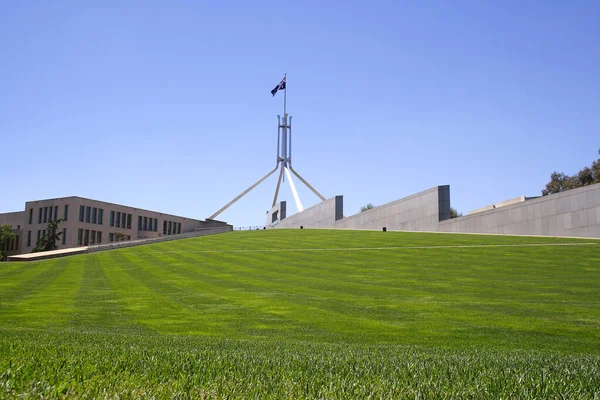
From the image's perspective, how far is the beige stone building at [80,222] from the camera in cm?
8012

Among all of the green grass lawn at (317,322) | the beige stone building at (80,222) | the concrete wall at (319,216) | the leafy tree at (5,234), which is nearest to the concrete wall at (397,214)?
the concrete wall at (319,216)

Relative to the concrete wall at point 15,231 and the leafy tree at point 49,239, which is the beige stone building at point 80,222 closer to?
the concrete wall at point 15,231

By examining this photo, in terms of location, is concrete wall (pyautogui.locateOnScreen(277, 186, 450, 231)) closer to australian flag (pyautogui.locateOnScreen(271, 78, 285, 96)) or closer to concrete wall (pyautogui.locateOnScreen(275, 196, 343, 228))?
concrete wall (pyautogui.locateOnScreen(275, 196, 343, 228))

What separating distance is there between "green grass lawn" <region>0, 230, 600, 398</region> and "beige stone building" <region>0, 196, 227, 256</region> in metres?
47.3

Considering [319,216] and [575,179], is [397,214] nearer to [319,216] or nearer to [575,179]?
[319,216]

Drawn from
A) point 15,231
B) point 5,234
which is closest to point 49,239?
point 5,234

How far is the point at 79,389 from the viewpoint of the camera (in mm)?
3715

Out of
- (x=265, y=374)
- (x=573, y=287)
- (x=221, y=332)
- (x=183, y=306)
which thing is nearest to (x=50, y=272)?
(x=183, y=306)

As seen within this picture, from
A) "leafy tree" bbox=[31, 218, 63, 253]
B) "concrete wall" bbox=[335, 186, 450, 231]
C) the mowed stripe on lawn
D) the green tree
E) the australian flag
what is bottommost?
the mowed stripe on lawn

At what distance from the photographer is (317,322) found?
1341cm

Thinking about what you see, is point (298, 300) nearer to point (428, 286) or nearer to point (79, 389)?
point (428, 286)

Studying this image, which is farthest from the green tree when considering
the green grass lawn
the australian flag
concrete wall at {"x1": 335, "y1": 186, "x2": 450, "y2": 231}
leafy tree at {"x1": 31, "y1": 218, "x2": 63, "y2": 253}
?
leafy tree at {"x1": 31, "y1": 218, "x2": 63, "y2": 253}

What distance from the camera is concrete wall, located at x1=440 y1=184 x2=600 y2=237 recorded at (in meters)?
33.7

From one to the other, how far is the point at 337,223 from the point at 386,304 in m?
47.9
